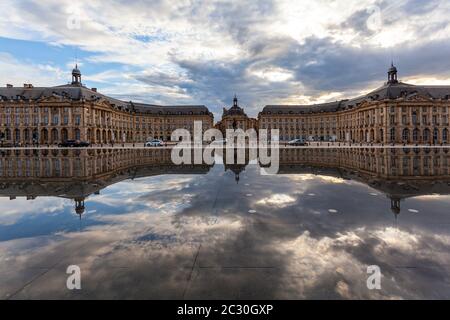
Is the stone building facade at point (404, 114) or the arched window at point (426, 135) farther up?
the stone building facade at point (404, 114)

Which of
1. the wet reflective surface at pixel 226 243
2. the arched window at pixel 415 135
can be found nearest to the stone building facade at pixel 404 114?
the arched window at pixel 415 135

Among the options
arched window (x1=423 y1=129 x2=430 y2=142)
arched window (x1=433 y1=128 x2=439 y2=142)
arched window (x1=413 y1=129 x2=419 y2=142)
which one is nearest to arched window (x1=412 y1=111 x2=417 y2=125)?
arched window (x1=413 y1=129 x2=419 y2=142)

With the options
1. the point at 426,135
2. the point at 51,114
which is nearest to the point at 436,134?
the point at 426,135

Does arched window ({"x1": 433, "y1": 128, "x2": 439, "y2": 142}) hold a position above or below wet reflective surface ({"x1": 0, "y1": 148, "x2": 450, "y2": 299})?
above

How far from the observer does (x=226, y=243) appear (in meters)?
6.18

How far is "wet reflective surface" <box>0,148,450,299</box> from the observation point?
4.39 meters

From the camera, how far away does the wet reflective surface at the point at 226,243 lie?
4.39 metres

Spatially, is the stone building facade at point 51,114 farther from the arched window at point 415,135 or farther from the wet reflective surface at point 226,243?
the arched window at point 415,135

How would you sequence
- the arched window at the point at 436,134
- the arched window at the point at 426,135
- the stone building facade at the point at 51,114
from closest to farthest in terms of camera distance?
the arched window at the point at 426,135 → the arched window at the point at 436,134 → the stone building facade at the point at 51,114

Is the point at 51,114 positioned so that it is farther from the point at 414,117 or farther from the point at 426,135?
the point at 426,135

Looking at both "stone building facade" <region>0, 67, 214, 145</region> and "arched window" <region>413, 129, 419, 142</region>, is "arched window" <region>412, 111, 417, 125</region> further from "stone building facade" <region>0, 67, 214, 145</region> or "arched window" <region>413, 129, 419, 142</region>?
"stone building facade" <region>0, 67, 214, 145</region>

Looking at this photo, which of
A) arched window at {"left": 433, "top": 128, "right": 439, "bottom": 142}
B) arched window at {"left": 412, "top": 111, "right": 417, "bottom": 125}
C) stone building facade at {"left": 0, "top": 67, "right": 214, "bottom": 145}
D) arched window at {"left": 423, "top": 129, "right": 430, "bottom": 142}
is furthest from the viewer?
stone building facade at {"left": 0, "top": 67, "right": 214, "bottom": 145}
